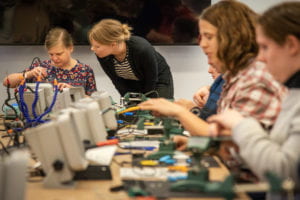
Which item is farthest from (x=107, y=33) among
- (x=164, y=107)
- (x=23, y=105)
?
(x=164, y=107)

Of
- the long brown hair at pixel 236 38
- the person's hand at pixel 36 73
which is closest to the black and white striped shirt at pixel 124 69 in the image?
the person's hand at pixel 36 73

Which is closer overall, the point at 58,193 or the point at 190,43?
the point at 58,193

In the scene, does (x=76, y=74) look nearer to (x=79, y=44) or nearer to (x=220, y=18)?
(x=79, y=44)

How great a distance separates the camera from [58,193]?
5.12ft

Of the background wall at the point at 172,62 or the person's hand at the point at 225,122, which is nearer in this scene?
the person's hand at the point at 225,122

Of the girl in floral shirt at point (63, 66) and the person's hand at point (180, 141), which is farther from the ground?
the girl in floral shirt at point (63, 66)

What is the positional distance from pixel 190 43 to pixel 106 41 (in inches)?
60.8

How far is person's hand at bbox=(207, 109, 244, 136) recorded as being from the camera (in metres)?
1.50

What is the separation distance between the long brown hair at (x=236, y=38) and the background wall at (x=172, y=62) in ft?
9.43

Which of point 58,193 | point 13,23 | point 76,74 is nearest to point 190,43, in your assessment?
point 76,74

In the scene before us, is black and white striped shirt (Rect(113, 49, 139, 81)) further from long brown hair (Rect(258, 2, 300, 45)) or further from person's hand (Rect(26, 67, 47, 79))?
long brown hair (Rect(258, 2, 300, 45))

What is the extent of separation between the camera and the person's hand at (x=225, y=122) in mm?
1495

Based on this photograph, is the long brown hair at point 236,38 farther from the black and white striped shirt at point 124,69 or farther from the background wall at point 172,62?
the background wall at point 172,62

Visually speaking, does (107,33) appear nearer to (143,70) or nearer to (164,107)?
(143,70)
